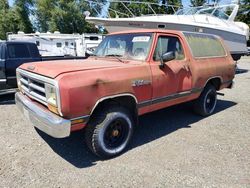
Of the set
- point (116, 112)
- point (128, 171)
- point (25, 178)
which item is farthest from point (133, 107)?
point (25, 178)

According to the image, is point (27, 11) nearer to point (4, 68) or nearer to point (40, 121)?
point (4, 68)

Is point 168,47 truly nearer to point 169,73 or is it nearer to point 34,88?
point 169,73

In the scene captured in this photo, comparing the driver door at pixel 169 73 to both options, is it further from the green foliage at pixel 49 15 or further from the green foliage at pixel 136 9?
the green foliage at pixel 49 15

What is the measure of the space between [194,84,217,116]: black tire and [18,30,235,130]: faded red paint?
392 millimetres


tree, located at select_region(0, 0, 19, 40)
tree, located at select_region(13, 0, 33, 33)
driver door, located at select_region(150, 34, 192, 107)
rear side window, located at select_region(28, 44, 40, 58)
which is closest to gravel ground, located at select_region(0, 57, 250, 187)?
driver door, located at select_region(150, 34, 192, 107)

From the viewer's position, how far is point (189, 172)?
379 cm

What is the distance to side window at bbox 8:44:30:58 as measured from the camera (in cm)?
740

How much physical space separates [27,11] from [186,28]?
1650 inches

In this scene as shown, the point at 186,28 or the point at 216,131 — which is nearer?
the point at 216,131

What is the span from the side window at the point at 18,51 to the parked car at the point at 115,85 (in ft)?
9.86

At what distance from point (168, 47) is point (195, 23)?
8.07 meters

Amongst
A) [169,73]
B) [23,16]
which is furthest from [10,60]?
[23,16]

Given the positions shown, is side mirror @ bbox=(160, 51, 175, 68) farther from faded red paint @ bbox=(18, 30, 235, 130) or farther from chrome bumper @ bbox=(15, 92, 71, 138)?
chrome bumper @ bbox=(15, 92, 71, 138)

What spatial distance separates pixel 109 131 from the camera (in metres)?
4.18
